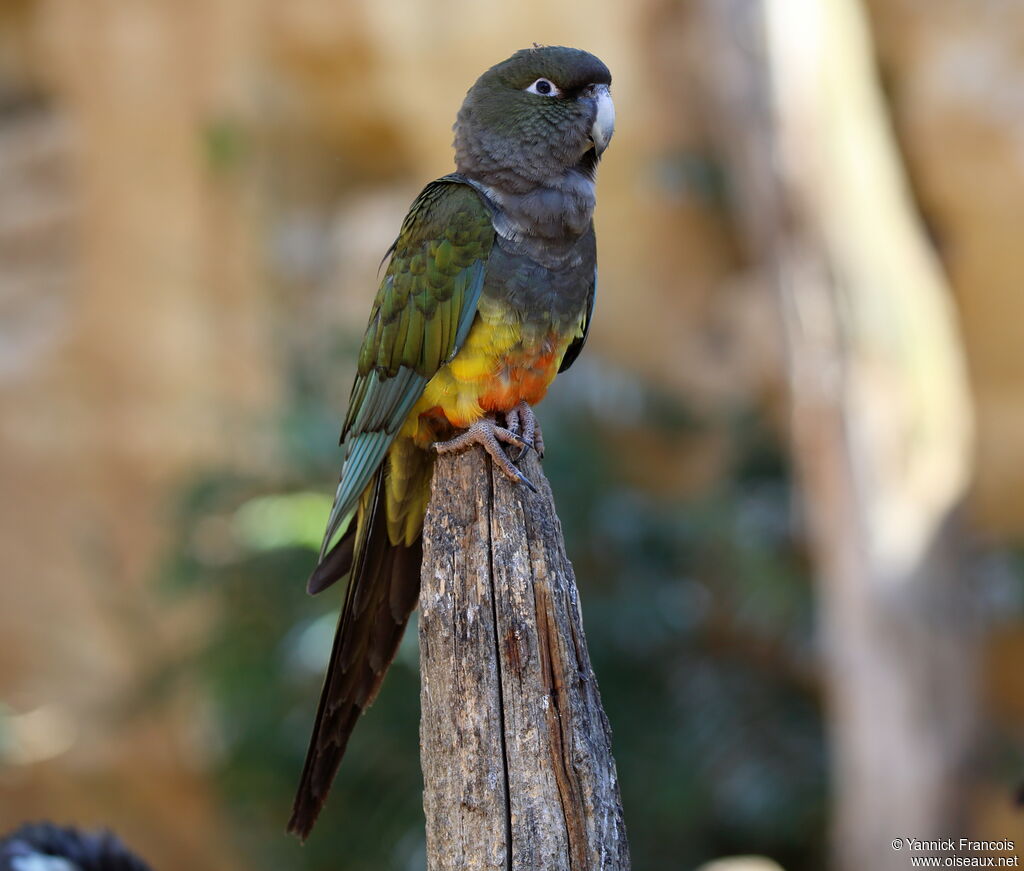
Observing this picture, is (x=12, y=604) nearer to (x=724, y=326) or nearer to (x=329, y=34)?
(x=329, y=34)

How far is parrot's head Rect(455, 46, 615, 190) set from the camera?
288cm

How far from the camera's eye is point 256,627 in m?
6.57

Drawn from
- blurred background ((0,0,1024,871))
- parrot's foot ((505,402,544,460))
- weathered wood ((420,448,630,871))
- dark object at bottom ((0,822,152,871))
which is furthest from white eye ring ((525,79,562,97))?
blurred background ((0,0,1024,871))

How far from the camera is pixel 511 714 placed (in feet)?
7.09

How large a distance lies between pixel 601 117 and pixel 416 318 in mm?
685

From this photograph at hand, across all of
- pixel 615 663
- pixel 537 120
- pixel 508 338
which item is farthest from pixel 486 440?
pixel 615 663

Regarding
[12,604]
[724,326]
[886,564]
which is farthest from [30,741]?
[886,564]

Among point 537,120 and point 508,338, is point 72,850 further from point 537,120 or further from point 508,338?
point 537,120

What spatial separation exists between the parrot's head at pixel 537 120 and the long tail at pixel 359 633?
843mm

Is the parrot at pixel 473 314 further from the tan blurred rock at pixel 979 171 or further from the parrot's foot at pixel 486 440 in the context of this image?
the tan blurred rock at pixel 979 171

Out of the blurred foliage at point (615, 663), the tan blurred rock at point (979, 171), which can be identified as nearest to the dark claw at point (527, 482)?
the blurred foliage at point (615, 663)

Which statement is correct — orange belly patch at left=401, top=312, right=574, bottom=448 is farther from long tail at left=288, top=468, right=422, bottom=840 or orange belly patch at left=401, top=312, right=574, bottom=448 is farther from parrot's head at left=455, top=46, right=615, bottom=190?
parrot's head at left=455, top=46, right=615, bottom=190

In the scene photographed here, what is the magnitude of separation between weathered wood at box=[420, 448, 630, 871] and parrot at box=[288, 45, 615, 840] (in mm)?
379

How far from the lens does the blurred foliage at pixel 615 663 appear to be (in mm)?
6062
